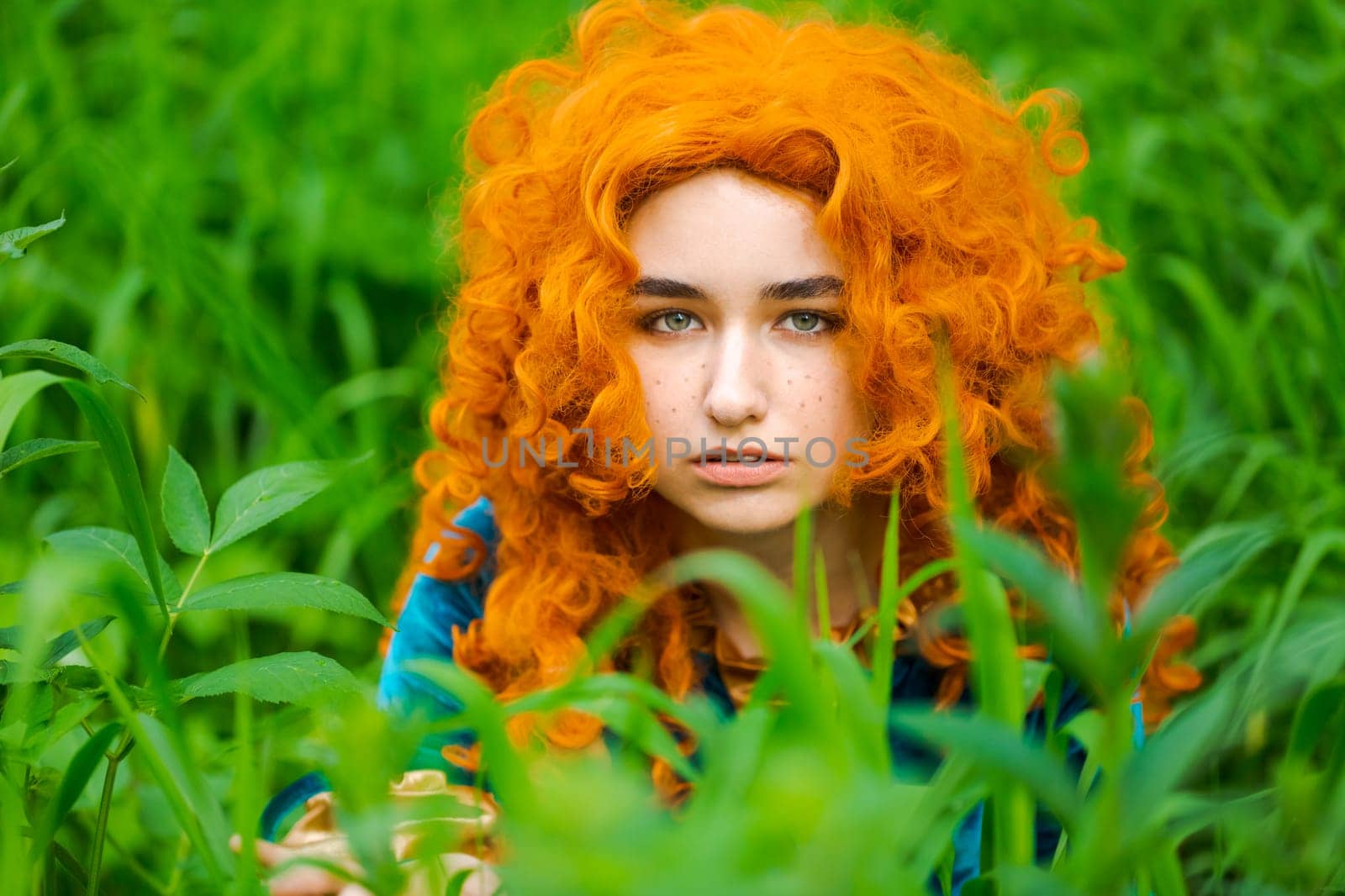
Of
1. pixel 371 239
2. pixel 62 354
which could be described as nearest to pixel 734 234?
pixel 62 354

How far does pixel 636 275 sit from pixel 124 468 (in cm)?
53

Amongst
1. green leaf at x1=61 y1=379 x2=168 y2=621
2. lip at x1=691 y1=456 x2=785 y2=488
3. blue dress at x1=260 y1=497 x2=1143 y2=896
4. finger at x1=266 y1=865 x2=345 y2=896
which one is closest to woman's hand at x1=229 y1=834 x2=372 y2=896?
finger at x1=266 y1=865 x2=345 y2=896

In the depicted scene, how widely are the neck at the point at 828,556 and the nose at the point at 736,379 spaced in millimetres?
221

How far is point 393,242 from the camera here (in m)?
2.53

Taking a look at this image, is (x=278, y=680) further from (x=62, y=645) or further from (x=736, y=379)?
(x=736, y=379)

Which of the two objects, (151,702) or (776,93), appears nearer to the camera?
(151,702)

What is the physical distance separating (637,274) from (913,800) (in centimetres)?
63

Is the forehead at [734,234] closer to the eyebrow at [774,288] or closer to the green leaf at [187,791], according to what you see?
the eyebrow at [774,288]

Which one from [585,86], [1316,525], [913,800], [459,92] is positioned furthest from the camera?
[459,92]

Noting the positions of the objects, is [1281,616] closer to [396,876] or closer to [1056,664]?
[1056,664]

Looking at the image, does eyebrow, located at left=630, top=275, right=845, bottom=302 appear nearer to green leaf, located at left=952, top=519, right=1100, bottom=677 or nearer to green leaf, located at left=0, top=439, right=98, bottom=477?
green leaf, located at left=0, top=439, right=98, bottom=477

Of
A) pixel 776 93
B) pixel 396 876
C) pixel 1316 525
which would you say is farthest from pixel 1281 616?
pixel 396 876

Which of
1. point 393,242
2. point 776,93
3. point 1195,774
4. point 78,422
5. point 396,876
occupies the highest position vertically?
point 776,93

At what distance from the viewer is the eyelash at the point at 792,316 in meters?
1.28
